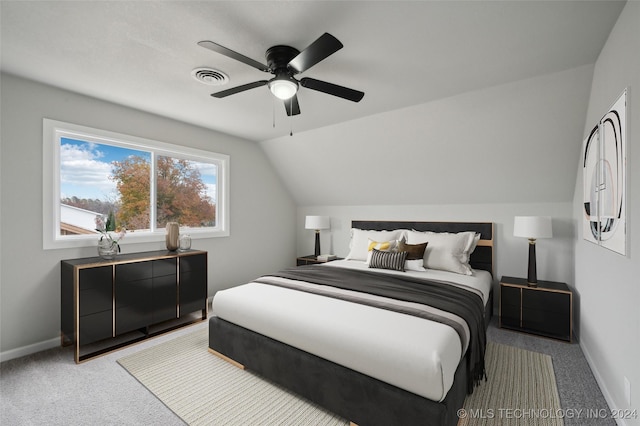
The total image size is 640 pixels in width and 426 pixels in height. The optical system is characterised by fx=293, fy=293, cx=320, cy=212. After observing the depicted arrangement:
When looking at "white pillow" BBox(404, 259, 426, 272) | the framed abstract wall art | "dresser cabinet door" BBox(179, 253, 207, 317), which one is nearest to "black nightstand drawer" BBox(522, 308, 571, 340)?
the framed abstract wall art

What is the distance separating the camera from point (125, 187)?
3.48 meters

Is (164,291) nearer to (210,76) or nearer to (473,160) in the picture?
(210,76)

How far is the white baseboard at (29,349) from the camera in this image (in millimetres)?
2591

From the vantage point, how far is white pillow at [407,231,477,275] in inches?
136

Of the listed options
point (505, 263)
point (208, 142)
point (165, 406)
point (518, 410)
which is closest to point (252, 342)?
point (165, 406)

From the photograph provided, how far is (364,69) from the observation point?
246cm

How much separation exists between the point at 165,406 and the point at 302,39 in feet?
8.87

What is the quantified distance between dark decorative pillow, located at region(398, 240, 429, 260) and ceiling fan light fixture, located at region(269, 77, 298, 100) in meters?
2.31

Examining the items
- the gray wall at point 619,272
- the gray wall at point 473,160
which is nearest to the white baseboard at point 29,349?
the gray wall at point 473,160

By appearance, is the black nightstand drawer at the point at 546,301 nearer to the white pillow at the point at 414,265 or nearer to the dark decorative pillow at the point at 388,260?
the white pillow at the point at 414,265

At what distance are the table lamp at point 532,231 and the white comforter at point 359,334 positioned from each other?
82.9 inches

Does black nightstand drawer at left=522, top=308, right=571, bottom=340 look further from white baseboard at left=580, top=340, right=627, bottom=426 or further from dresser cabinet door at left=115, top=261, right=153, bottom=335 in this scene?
dresser cabinet door at left=115, top=261, right=153, bottom=335

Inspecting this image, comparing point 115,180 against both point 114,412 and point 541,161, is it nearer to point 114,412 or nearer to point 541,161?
point 114,412

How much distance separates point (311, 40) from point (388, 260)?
245 cm
